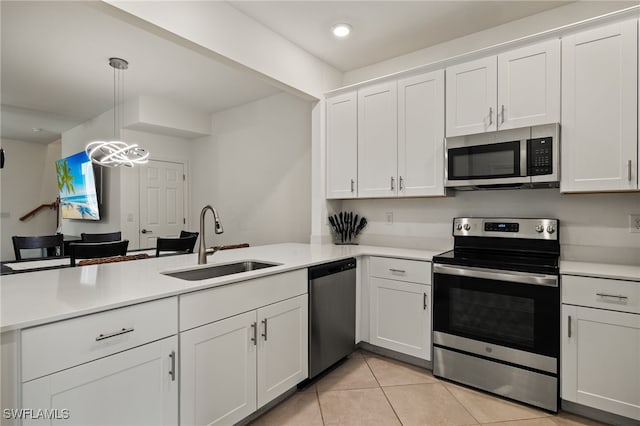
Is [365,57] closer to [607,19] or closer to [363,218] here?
[363,218]

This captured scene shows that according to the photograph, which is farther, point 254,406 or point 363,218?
point 363,218

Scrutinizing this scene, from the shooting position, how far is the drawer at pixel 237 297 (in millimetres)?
Result: 1501

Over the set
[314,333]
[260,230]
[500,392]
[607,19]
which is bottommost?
[500,392]

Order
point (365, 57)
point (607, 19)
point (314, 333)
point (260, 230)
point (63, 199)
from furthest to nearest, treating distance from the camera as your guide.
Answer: point (63, 199) → point (260, 230) → point (365, 57) → point (314, 333) → point (607, 19)

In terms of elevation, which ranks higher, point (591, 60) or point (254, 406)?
point (591, 60)

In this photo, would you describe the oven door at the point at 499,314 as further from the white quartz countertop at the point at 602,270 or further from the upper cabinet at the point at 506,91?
the upper cabinet at the point at 506,91

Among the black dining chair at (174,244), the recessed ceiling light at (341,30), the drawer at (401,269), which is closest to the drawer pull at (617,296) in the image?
the drawer at (401,269)

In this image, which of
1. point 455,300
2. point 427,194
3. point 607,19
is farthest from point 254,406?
point 607,19

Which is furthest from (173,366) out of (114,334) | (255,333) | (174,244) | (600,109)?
(600,109)

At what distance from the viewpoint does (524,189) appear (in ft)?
8.18

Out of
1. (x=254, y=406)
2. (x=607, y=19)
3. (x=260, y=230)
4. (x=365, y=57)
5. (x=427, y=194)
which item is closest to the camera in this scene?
(x=254, y=406)

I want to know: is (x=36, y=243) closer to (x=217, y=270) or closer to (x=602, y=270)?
(x=217, y=270)

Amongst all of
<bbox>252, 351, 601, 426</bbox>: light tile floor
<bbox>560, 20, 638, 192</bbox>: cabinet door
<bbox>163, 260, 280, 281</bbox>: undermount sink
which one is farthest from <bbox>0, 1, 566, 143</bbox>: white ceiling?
<bbox>252, 351, 601, 426</bbox>: light tile floor

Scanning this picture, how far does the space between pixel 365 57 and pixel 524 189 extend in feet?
6.20
